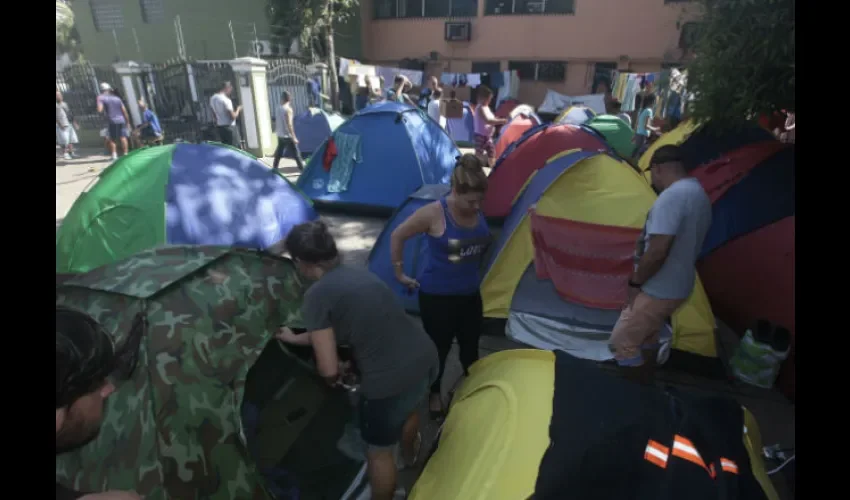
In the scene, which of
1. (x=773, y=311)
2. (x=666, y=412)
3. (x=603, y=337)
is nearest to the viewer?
(x=666, y=412)

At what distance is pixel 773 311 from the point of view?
3.15m

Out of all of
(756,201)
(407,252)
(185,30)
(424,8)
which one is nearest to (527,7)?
(424,8)

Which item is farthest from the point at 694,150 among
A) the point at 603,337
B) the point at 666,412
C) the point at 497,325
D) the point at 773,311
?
the point at 666,412

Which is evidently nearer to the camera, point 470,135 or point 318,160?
point 318,160

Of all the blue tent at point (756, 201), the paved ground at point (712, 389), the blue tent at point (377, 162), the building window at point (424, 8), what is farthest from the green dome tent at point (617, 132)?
the building window at point (424, 8)

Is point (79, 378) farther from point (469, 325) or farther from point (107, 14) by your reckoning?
point (107, 14)

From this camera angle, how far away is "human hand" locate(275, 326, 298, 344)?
208 cm

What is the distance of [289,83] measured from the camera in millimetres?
11914

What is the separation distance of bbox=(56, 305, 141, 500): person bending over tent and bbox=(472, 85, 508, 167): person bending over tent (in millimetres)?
6624

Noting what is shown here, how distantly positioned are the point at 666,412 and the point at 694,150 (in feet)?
12.8

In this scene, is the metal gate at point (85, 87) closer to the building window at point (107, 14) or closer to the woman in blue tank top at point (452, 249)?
the building window at point (107, 14)

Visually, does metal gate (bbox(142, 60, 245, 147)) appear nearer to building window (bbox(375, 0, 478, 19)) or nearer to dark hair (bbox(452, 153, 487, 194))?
building window (bbox(375, 0, 478, 19))
